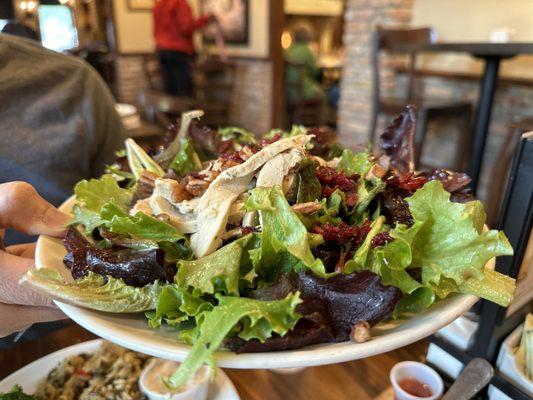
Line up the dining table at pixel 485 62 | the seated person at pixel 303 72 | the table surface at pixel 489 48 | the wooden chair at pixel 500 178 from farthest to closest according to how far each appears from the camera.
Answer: the seated person at pixel 303 72
the wooden chair at pixel 500 178
the dining table at pixel 485 62
the table surface at pixel 489 48

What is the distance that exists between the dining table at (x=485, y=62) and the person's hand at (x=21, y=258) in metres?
2.03

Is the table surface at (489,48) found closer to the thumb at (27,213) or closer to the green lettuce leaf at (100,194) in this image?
the green lettuce leaf at (100,194)

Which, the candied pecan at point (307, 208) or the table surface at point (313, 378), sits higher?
the candied pecan at point (307, 208)

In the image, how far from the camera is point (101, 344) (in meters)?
0.87

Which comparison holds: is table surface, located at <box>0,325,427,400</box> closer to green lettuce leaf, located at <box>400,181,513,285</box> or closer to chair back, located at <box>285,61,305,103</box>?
green lettuce leaf, located at <box>400,181,513,285</box>

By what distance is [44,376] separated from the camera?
0.80 metres

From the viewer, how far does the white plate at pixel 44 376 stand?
0.76 meters

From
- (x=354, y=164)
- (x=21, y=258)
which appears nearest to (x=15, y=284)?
(x=21, y=258)

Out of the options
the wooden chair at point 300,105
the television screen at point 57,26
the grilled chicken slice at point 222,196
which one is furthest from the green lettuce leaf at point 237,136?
the wooden chair at point 300,105

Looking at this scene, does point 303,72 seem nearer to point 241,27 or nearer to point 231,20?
point 241,27

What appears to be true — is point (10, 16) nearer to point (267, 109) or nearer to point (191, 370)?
point (191, 370)

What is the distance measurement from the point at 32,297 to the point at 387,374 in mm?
636

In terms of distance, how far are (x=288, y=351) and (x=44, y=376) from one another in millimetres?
540

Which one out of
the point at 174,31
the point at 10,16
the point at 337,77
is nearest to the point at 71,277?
the point at 10,16
